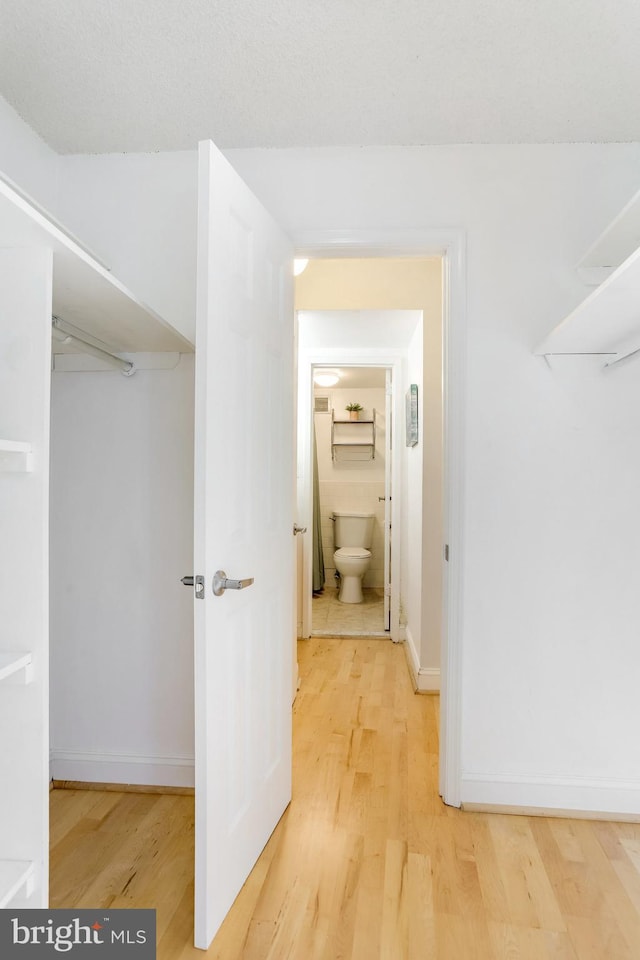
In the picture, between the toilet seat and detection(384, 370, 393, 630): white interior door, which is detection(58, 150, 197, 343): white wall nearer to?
detection(384, 370, 393, 630): white interior door

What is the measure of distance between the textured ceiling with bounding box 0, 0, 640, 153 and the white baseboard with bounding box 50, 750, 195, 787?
231 cm

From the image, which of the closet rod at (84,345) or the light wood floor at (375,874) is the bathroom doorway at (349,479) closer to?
the light wood floor at (375,874)

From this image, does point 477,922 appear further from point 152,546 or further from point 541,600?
point 152,546

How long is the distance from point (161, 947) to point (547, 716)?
1.42 meters

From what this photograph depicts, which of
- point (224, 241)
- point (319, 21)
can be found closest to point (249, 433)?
point (224, 241)

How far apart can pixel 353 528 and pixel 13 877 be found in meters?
4.66

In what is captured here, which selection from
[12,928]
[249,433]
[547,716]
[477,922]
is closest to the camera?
[12,928]

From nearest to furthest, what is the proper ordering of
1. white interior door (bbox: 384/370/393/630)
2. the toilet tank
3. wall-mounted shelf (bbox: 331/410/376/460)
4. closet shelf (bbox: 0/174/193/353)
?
1. closet shelf (bbox: 0/174/193/353)
2. white interior door (bbox: 384/370/393/630)
3. the toilet tank
4. wall-mounted shelf (bbox: 331/410/376/460)

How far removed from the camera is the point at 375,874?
1.73m

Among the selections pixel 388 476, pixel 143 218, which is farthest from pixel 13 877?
pixel 388 476

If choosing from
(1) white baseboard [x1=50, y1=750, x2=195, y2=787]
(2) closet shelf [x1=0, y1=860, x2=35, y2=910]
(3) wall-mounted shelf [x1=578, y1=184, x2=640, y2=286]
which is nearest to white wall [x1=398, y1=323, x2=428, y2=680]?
(3) wall-mounted shelf [x1=578, y1=184, x2=640, y2=286]

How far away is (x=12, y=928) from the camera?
1.18 metres

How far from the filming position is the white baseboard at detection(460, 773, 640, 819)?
6.75 feet

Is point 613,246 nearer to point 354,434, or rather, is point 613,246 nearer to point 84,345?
point 84,345
